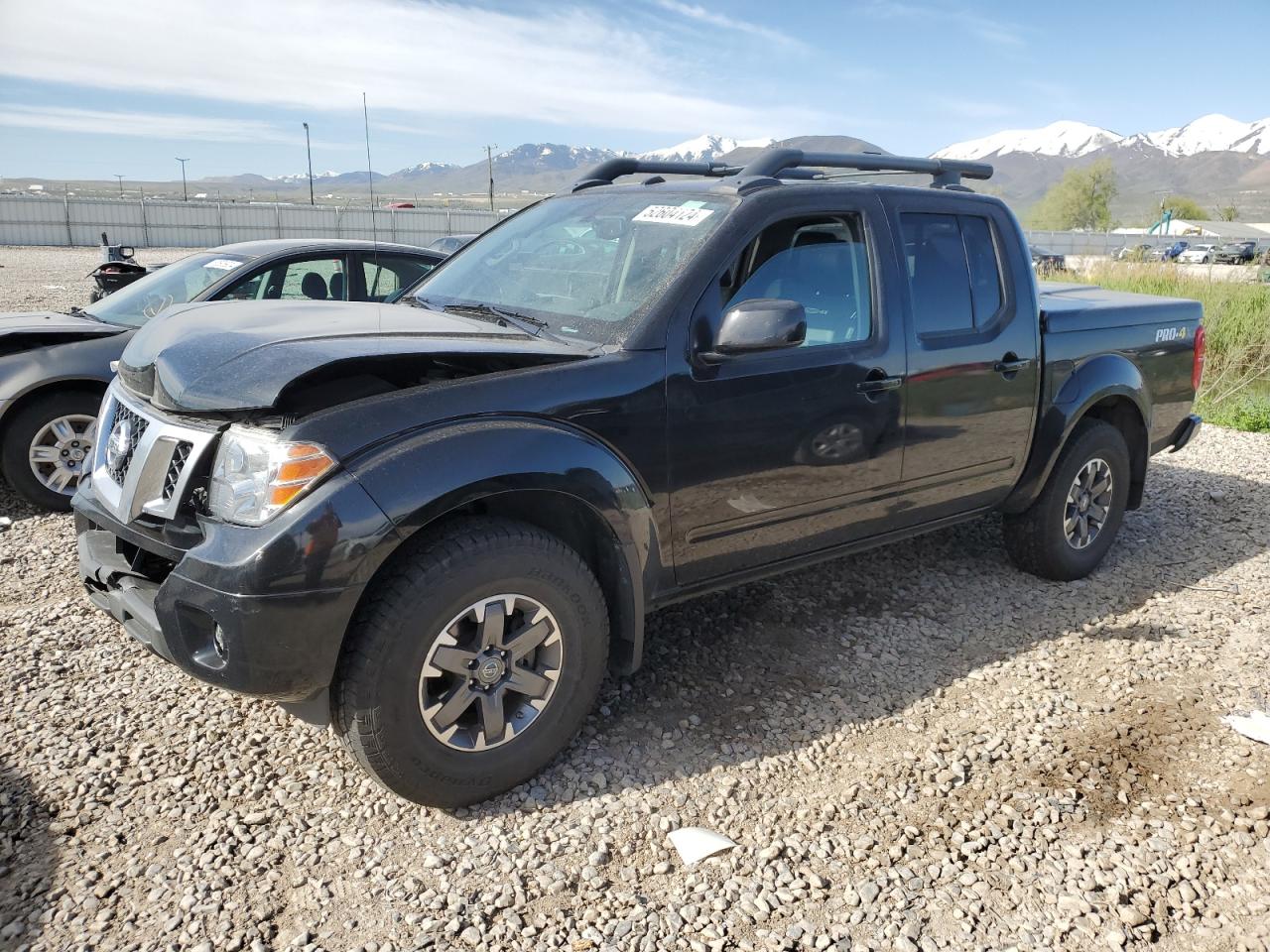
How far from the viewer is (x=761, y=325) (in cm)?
316

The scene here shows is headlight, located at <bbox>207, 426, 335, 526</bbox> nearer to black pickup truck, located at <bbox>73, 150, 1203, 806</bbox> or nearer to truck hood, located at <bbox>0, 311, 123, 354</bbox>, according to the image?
black pickup truck, located at <bbox>73, 150, 1203, 806</bbox>

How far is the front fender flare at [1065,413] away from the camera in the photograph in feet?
15.3

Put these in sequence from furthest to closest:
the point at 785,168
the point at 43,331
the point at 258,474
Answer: the point at 43,331, the point at 785,168, the point at 258,474

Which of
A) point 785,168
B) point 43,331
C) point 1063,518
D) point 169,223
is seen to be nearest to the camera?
point 785,168

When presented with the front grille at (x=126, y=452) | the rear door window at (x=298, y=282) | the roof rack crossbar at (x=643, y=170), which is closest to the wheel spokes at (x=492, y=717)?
the front grille at (x=126, y=452)

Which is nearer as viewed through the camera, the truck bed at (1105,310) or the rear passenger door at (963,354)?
the rear passenger door at (963,354)

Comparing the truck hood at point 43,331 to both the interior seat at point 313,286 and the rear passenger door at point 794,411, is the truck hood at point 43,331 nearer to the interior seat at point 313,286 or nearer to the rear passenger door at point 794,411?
the interior seat at point 313,286

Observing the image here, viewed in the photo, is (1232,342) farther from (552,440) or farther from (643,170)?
(552,440)

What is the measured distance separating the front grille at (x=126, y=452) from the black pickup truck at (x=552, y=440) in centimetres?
1

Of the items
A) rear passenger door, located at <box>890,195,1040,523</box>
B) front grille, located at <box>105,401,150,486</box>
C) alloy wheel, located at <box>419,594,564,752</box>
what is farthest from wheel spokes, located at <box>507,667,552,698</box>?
rear passenger door, located at <box>890,195,1040,523</box>

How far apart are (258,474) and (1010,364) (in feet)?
10.7

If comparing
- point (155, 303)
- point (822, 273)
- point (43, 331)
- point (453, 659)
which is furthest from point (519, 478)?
point (155, 303)

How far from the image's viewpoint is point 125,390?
3316 millimetres

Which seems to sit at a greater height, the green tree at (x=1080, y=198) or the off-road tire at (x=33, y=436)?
the green tree at (x=1080, y=198)
